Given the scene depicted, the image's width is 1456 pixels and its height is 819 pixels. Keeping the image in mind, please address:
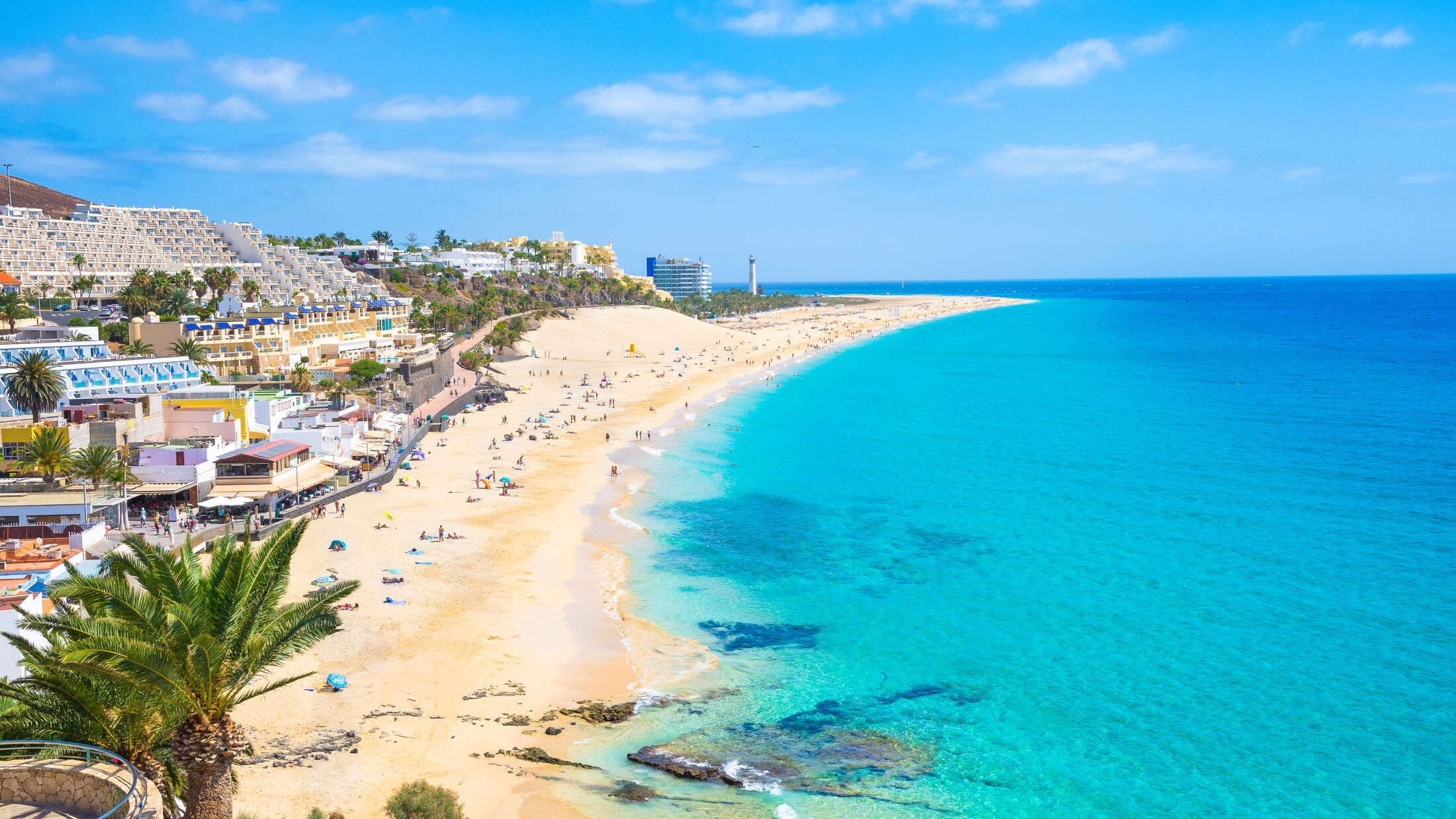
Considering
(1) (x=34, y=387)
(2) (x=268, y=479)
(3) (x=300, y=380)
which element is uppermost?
(1) (x=34, y=387)

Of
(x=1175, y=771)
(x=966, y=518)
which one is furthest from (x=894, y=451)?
(x=1175, y=771)

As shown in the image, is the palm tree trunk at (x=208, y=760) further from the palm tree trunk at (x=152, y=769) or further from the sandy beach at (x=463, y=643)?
the sandy beach at (x=463, y=643)

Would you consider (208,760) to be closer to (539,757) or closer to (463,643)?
(539,757)

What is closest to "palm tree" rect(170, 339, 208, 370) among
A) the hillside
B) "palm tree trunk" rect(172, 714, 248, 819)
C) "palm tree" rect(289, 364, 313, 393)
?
"palm tree" rect(289, 364, 313, 393)

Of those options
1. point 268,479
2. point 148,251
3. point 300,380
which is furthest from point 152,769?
point 148,251

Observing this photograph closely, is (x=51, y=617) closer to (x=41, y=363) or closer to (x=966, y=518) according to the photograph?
(x=41, y=363)

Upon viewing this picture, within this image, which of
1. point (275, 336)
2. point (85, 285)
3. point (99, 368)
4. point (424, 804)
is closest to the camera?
point (424, 804)
